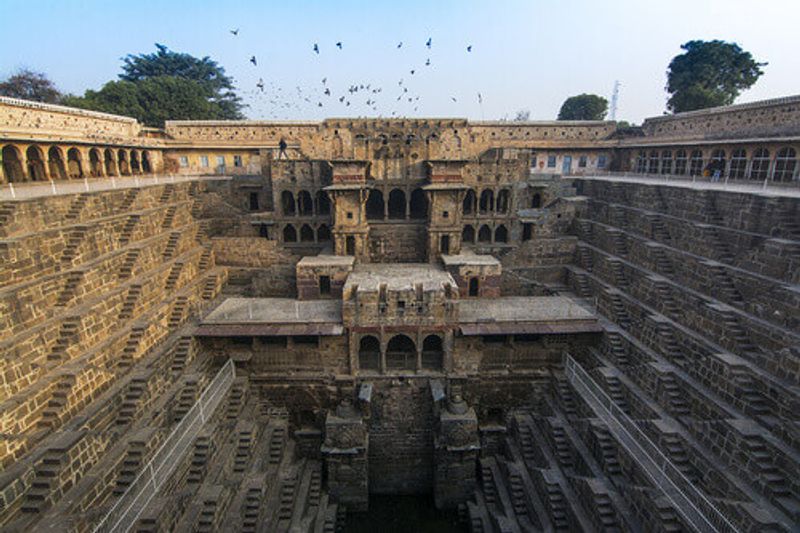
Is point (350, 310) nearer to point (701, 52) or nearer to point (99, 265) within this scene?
point (99, 265)

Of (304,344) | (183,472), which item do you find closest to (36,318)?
(183,472)

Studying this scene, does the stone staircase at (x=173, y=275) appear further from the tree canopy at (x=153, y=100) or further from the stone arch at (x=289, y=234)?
the tree canopy at (x=153, y=100)

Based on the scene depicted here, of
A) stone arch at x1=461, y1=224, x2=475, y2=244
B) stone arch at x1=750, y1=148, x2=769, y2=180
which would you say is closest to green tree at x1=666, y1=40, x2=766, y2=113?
stone arch at x1=750, y1=148, x2=769, y2=180

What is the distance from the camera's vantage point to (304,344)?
1805 cm

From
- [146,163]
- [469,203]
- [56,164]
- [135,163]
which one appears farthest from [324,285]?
[146,163]

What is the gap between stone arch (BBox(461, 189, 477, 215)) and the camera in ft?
89.6

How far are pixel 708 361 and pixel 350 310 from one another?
13162 millimetres

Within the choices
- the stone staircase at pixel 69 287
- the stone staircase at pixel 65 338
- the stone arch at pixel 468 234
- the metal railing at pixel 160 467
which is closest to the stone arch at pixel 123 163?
the stone staircase at pixel 69 287

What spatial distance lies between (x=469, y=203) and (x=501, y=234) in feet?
10.4

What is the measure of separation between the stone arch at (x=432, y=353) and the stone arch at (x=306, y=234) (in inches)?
519

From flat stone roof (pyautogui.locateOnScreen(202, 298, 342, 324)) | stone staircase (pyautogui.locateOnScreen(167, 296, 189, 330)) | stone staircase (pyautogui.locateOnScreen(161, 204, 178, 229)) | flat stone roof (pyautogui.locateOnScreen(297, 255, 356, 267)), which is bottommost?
flat stone roof (pyautogui.locateOnScreen(202, 298, 342, 324))

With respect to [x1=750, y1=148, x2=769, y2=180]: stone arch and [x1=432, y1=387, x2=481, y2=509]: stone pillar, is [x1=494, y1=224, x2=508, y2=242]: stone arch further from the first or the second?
[x1=750, y1=148, x2=769, y2=180]: stone arch

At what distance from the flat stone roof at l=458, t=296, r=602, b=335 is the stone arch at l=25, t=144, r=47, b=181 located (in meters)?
28.4

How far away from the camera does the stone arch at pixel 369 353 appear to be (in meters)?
18.4
